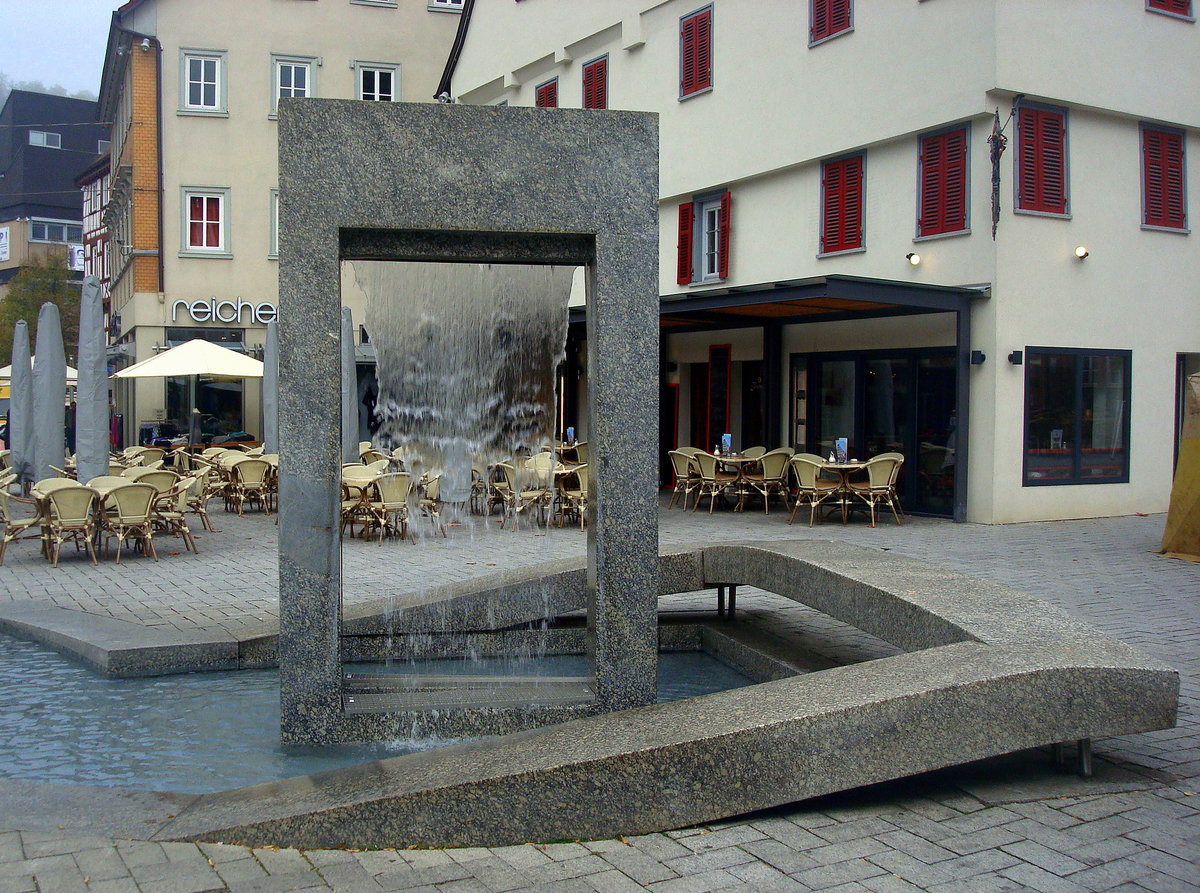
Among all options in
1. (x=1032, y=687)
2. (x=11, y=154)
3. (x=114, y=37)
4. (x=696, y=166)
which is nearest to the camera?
(x=1032, y=687)

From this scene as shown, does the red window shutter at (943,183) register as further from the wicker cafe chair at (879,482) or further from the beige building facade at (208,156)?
the beige building facade at (208,156)

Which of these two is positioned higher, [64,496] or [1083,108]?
[1083,108]

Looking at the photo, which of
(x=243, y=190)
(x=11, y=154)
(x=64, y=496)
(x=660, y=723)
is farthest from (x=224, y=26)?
(x=11, y=154)

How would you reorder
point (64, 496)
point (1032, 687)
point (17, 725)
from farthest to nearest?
point (64, 496) → point (17, 725) → point (1032, 687)

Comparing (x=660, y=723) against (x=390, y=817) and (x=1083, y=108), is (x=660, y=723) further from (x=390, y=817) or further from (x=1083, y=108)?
(x=1083, y=108)

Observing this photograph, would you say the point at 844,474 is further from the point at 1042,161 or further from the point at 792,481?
the point at 1042,161

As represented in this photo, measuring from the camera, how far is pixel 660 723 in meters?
4.24

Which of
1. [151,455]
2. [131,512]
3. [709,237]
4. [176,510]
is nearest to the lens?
[131,512]

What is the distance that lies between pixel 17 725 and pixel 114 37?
106ft

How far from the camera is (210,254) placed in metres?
30.1

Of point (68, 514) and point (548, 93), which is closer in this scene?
point (68, 514)

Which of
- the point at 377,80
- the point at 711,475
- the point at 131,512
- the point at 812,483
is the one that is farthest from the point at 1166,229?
Result: the point at 377,80

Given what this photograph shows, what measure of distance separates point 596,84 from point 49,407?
13614 mm

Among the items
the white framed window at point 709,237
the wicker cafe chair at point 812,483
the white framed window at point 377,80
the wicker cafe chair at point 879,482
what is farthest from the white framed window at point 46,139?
the wicker cafe chair at point 879,482
